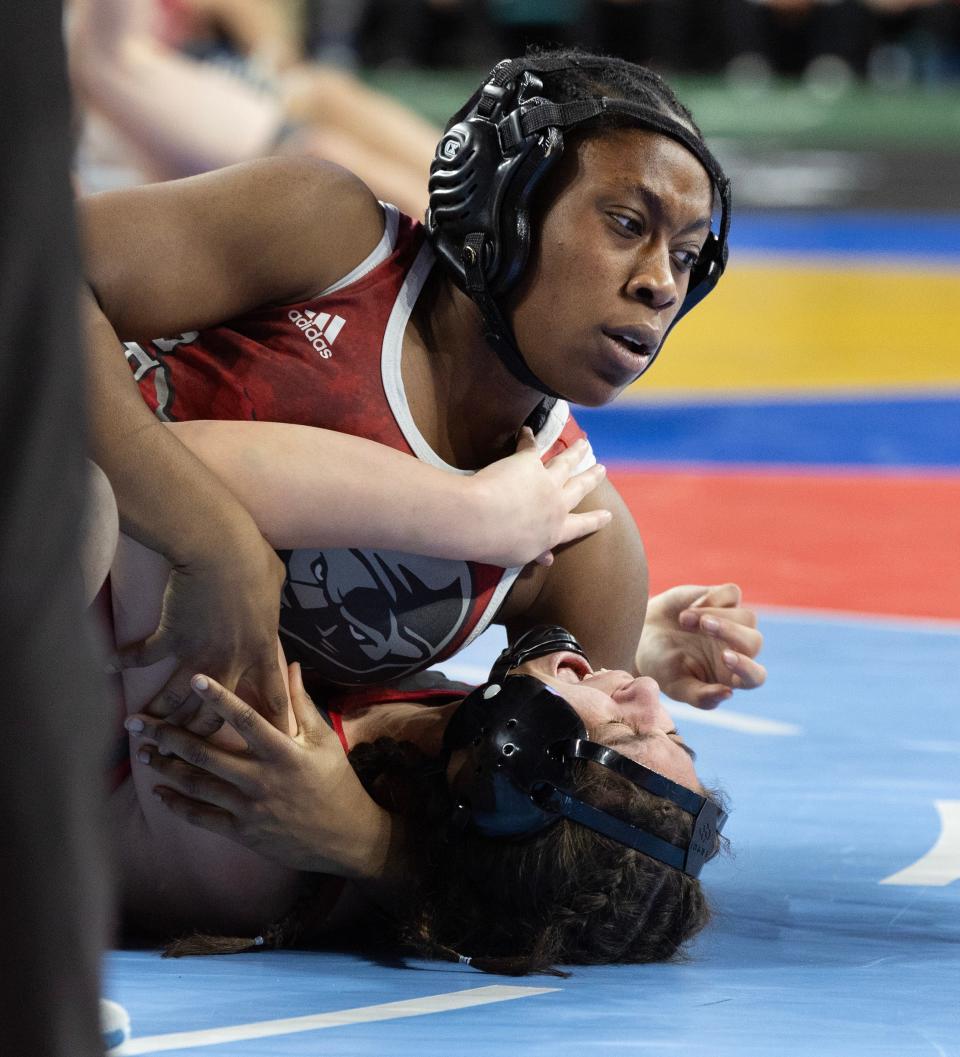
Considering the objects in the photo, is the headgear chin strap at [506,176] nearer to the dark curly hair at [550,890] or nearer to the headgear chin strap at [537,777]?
the headgear chin strap at [537,777]

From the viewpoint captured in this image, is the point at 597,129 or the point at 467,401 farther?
the point at 467,401

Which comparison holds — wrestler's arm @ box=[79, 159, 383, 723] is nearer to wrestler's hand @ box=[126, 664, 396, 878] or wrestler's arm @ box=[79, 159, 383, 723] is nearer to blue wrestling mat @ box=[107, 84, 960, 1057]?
wrestler's hand @ box=[126, 664, 396, 878]

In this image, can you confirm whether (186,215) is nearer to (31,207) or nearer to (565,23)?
(31,207)

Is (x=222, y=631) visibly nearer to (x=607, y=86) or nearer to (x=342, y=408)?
(x=342, y=408)

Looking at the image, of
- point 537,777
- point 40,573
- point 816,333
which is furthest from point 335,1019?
point 816,333

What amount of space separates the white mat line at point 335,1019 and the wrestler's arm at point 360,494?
636 mm

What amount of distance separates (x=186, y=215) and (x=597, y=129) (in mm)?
615

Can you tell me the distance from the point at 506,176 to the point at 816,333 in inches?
256

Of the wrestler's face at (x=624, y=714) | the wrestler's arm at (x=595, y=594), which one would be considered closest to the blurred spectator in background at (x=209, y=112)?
the wrestler's arm at (x=595, y=594)

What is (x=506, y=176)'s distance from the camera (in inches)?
107

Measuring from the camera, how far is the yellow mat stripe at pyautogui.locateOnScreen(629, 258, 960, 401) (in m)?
7.94

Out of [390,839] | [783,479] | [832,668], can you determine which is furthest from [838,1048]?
[783,479]

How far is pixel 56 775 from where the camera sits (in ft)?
3.16

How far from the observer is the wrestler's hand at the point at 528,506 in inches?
107
